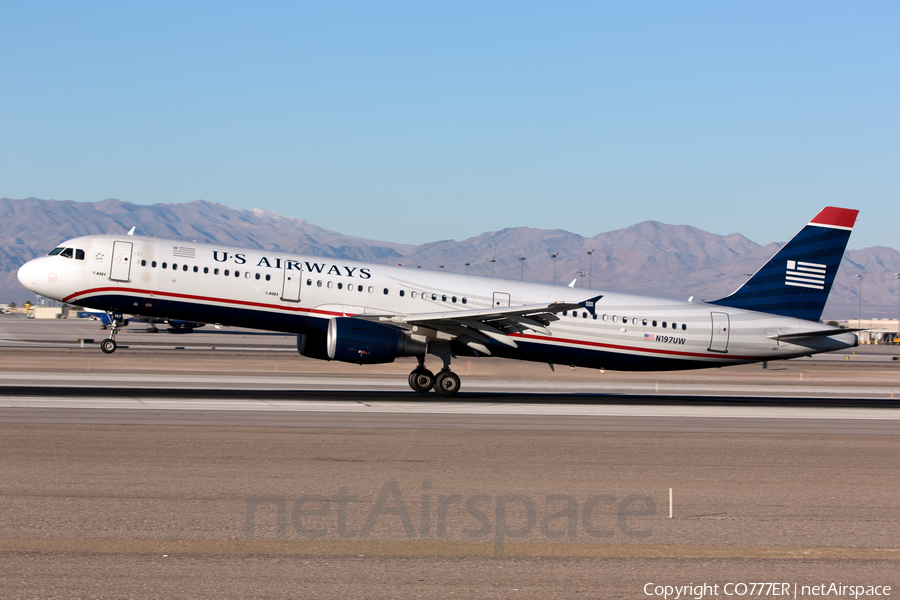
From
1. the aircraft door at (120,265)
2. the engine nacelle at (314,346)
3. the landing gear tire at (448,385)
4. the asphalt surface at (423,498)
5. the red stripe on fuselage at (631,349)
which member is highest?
the aircraft door at (120,265)

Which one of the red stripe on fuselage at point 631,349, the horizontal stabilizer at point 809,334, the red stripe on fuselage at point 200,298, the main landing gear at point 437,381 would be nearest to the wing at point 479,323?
the red stripe on fuselage at point 631,349

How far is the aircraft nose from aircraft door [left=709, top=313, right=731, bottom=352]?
25.8m

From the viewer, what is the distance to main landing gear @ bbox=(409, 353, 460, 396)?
29.5m

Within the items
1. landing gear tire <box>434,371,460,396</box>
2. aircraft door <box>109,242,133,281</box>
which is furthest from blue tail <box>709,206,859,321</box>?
aircraft door <box>109,242,133,281</box>

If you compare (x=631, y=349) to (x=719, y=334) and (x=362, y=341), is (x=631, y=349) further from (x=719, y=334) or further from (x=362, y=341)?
(x=362, y=341)

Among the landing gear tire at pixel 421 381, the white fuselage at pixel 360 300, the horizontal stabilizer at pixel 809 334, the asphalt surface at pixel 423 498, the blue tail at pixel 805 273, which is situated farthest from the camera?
the blue tail at pixel 805 273

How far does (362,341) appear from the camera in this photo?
89.1 ft

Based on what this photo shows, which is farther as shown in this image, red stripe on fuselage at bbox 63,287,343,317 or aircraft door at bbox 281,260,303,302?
aircraft door at bbox 281,260,303,302

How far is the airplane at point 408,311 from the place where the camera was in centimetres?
2848

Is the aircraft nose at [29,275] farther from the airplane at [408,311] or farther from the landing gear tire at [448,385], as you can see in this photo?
the landing gear tire at [448,385]

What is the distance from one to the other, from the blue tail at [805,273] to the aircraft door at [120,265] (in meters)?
23.0

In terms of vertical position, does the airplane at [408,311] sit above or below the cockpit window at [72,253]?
below

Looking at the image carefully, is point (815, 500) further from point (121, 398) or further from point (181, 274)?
point (181, 274)

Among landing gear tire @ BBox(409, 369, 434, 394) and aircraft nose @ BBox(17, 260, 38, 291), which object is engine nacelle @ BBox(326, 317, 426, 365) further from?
aircraft nose @ BBox(17, 260, 38, 291)
